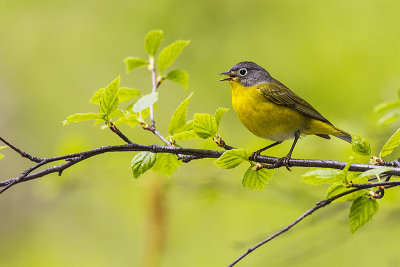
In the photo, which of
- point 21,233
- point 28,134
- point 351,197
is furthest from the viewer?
point 28,134

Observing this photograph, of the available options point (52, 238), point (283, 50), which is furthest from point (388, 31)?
point (52, 238)

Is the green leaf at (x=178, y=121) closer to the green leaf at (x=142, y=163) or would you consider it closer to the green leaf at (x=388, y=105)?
the green leaf at (x=142, y=163)

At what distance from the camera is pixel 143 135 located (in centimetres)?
780

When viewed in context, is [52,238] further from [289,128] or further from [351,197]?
[351,197]

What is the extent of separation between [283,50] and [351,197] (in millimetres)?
5726

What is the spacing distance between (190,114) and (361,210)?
736 centimetres

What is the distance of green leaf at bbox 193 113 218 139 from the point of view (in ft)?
7.30

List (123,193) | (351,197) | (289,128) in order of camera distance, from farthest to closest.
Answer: (123,193) → (289,128) → (351,197)

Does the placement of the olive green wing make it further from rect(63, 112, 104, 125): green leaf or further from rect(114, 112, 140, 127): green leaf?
rect(63, 112, 104, 125): green leaf

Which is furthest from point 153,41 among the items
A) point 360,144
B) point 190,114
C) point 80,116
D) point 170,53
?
point 190,114

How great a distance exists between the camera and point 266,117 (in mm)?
3422

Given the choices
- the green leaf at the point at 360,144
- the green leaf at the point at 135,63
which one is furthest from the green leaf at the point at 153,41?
the green leaf at the point at 360,144

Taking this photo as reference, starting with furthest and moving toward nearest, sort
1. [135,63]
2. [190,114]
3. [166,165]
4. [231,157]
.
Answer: [190,114]
[135,63]
[166,165]
[231,157]

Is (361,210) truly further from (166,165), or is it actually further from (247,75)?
(247,75)
